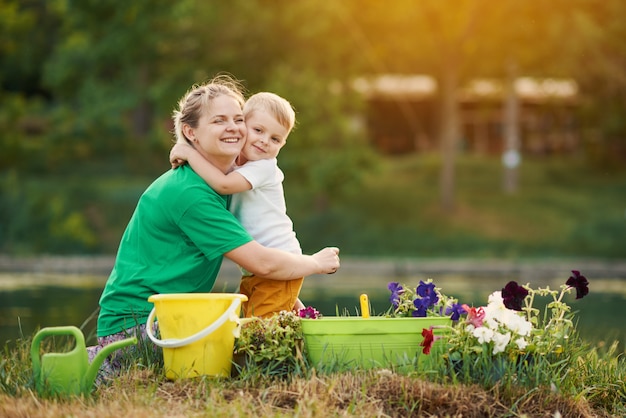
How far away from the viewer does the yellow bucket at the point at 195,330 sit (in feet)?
13.5

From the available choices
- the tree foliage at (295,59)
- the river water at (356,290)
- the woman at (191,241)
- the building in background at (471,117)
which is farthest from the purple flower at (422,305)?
the building in background at (471,117)

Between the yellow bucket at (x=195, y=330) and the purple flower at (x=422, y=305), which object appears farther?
the purple flower at (x=422, y=305)

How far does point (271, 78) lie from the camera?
22.4m

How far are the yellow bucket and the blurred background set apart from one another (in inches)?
618

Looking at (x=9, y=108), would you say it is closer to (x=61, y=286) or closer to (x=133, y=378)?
(x=61, y=286)

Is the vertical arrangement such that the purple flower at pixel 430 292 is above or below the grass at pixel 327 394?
above

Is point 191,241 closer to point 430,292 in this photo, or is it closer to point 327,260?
point 327,260

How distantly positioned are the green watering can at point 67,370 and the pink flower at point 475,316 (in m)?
1.38

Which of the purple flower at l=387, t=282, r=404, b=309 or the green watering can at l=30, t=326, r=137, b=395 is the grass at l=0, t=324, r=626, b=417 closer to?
the green watering can at l=30, t=326, r=137, b=395

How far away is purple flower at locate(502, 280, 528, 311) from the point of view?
4.36m

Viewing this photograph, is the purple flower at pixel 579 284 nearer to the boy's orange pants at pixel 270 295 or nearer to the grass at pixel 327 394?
the grass at pixel 327 394

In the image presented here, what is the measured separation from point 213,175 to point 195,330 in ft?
2.28

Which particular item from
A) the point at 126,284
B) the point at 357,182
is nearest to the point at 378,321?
the point at 126,284

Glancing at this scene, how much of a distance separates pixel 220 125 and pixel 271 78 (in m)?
18.0
